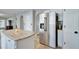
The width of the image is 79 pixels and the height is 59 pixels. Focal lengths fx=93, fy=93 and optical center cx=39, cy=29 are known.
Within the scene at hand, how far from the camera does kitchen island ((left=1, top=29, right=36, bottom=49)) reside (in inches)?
45.6

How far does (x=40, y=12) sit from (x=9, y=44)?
1.85ft

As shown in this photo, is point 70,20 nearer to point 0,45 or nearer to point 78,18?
point 78,18

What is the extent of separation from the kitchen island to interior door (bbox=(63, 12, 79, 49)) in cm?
42

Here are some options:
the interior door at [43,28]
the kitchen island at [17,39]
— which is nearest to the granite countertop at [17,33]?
the kitchen island at [17,39]

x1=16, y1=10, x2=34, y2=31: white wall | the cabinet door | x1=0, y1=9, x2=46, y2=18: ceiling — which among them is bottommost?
the cabinet door

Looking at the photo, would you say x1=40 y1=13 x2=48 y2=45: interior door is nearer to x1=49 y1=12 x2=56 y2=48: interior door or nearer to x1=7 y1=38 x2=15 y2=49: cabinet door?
x1=49 y1=12 x2=56 y2=48: interior door

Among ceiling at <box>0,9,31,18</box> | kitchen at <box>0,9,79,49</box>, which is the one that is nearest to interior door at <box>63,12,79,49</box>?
kitchen at <box>0,9,79,49</box>

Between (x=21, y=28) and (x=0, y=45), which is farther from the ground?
(x=21, y=28)

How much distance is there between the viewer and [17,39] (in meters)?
1.16

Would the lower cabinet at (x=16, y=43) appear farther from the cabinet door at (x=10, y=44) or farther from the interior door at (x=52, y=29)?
the interior door at (x=52, y=29)

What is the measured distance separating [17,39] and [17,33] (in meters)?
0.08

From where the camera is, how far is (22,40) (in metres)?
1.20
